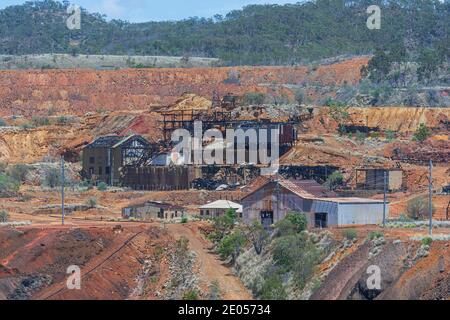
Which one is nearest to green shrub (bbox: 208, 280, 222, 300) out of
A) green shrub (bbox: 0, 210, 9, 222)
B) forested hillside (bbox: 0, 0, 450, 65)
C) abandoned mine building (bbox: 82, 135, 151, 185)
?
green shrub (bbox: 0, 210, 9, 222)

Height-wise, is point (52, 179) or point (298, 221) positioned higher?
point (298, 221)

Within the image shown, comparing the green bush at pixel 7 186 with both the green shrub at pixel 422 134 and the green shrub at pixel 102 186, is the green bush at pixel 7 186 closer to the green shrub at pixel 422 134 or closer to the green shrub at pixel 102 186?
the green shrub at pixel 102 186

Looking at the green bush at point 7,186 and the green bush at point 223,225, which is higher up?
the green bush at point 223,225

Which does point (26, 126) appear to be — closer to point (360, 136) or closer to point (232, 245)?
point (360, 136)

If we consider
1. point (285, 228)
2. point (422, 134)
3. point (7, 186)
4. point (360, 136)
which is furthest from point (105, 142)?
point (285, 228)

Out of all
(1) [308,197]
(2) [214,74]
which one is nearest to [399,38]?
(2) [214,74]

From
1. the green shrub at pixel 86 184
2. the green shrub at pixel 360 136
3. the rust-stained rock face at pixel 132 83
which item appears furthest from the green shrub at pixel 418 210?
the rust-stained rock face at pixel 132 83

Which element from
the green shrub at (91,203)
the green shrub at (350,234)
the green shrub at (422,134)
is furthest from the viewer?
the green shrub at (422,134)
